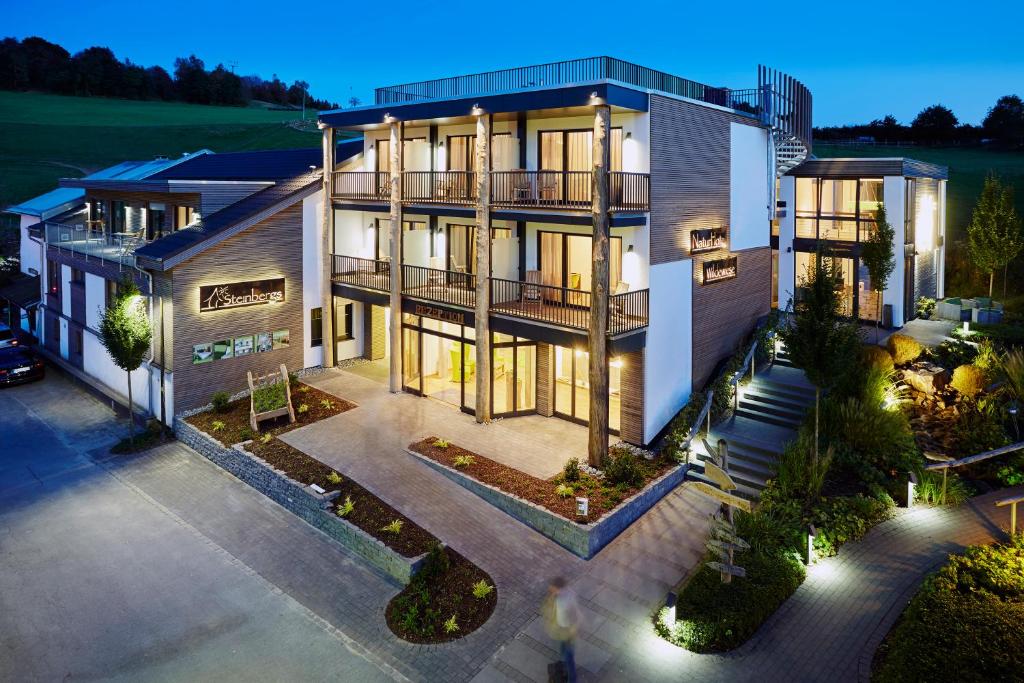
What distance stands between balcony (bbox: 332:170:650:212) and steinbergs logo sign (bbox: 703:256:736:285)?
373 centimetres

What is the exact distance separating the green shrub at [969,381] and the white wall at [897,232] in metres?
6.15

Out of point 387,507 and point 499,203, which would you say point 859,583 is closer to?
point 387,507

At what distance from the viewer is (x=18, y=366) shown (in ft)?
84.6

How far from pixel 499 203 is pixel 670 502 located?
8992mm

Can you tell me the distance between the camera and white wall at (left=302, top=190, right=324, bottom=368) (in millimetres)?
23766

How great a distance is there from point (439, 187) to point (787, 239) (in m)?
13.2

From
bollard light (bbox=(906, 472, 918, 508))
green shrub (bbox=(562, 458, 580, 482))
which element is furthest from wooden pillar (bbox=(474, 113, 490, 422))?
bollard light (bbox=(906, 472, 918, 508))

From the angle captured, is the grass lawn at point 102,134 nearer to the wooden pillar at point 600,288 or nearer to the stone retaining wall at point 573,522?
the wooden pillar at point 600,288

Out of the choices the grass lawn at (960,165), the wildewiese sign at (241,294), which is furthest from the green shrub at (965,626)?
the grass lawn at (960,165)

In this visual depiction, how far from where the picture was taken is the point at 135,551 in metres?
14.3

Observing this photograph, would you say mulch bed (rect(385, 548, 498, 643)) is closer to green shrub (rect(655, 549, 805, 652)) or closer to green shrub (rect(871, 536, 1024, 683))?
green shrub (rect(655, 549, 805, 652))

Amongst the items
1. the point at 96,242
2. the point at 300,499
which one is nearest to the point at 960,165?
the point at 300,499

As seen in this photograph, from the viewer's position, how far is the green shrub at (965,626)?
29.0 ft

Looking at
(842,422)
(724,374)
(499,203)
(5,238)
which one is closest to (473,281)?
(499,203)
